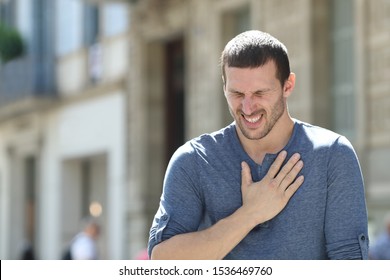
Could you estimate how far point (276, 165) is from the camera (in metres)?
2.78

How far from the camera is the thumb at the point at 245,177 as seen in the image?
9.11ft

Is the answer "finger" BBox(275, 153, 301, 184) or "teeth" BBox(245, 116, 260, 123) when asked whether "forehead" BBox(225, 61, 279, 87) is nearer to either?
"teeth" BBox(245, 116, 260, 123)

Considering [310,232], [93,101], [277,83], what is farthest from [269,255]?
[93,101]

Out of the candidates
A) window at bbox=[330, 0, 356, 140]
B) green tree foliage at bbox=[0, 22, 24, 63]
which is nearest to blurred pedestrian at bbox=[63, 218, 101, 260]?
window at bbox=[330, 0, 356, 140]

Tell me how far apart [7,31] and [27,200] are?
4.14 m

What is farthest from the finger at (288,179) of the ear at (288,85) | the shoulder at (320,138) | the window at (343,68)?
the window at (343,68)

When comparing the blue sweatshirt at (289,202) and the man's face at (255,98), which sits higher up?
the man's face at (255,98)

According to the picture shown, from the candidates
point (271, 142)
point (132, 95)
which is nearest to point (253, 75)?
point (271, 142)

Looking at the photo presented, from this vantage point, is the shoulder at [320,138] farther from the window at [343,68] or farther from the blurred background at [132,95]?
the window at [343,68]

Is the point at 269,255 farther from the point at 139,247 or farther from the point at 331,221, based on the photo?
the point at 139,247

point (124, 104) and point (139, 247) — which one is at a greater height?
point (124, 104)

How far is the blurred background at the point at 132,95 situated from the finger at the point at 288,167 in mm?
11068

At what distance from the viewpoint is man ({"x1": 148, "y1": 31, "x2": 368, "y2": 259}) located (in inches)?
107
